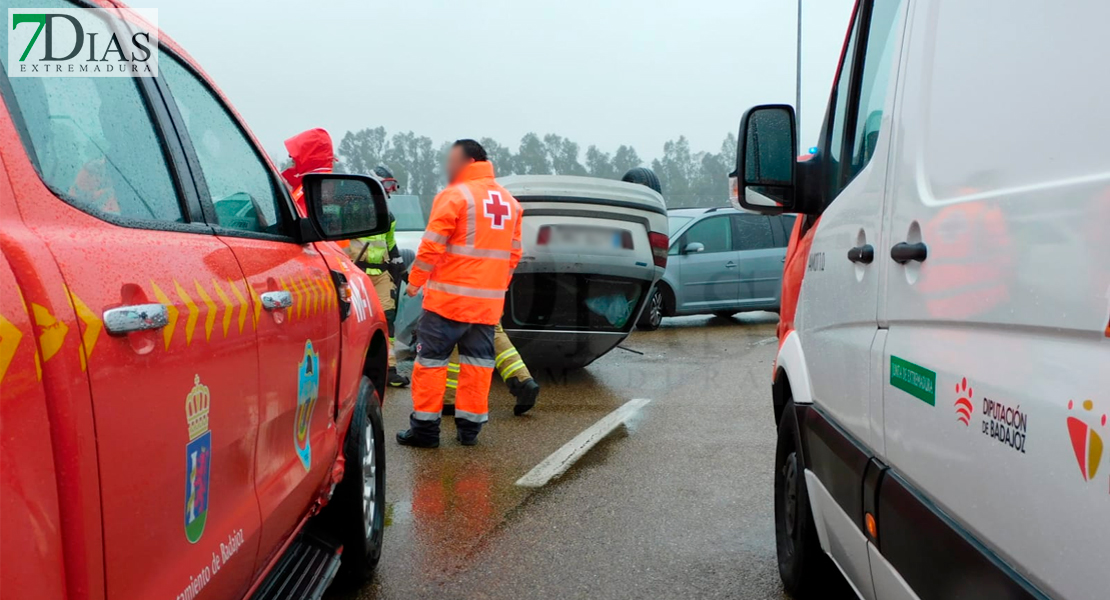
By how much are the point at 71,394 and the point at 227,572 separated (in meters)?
0.83

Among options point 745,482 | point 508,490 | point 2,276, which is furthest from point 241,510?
point 745,482

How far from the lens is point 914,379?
75.1 inches

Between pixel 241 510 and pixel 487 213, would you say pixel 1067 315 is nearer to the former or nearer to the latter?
pixel 241 510

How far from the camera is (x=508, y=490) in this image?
4.87 metres

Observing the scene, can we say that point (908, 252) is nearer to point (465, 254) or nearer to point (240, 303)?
point (240, 303)

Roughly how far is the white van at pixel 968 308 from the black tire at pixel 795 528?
31cm

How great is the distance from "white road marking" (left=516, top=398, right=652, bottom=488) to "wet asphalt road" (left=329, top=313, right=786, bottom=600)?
0.06m

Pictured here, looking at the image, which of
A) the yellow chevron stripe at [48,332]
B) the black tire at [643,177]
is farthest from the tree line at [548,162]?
the yellow chevron stripe at [48,332]

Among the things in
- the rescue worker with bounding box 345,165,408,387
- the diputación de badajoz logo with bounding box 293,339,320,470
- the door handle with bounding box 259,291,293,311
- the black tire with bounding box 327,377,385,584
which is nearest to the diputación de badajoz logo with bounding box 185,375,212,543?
the door handle with bounding box 259,291,293,311

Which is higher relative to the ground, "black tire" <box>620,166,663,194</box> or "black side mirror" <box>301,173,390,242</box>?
"black tire" <box>620,166,663,194</box>

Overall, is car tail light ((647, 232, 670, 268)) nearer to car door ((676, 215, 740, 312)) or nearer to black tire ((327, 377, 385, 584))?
black tire ((327, 377, 385, 584))

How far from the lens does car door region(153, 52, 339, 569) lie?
2.31 m

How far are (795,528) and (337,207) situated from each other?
185 cm

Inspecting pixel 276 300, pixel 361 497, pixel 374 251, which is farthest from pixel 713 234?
pixel 276 300
